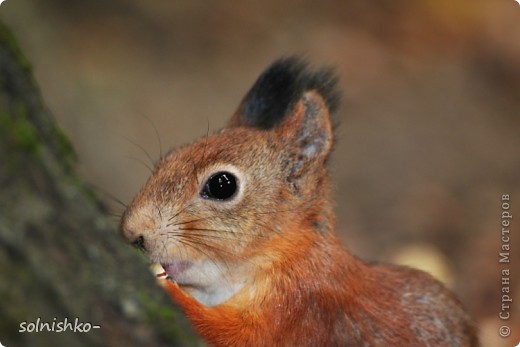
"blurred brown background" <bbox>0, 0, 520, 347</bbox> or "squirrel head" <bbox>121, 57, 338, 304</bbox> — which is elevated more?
"blurred brown background" <bbox>0, 0, 520, 347</bbox>

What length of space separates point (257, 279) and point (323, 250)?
0.75 feet

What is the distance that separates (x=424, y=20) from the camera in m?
6.91

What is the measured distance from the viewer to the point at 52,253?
1.21 meters

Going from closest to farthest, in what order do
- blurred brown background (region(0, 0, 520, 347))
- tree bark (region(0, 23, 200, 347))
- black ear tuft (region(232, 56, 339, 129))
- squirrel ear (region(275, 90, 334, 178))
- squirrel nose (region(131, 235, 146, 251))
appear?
tree bark (region(0, 23, 200, 347))
squirrel nose (region(131, 235, 146, 251))
squirrel ear (region(275, 90, 334, 178))
black ear tuft (region(232, 56, 339, 129))
blurred brown background (region(0, 0, 520, 347))

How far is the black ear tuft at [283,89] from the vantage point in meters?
2.48

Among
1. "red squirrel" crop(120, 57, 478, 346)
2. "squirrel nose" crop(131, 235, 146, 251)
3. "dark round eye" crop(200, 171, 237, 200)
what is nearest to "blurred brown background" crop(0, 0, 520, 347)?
"red squirrel" crop(120, 57, 478, 346)

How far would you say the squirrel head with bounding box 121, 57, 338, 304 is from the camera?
2.08 m

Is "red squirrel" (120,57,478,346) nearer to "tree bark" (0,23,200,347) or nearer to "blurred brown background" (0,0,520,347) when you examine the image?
"tree bark" (0,23,200,347)

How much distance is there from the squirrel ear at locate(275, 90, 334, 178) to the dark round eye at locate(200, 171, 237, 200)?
0.89ft

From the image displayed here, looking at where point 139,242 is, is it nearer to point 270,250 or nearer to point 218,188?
point 218,188

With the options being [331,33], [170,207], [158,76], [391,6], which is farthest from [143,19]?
[170,207]

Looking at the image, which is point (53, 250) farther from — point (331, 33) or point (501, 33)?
point (501, 33)

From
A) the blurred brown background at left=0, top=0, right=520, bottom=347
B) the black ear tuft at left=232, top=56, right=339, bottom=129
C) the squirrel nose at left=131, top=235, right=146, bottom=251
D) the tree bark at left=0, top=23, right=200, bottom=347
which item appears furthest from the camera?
the blurred brown background at left=0, top=0, right=520, bottom=347

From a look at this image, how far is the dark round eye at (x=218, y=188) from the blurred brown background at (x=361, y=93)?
226 centimetres
